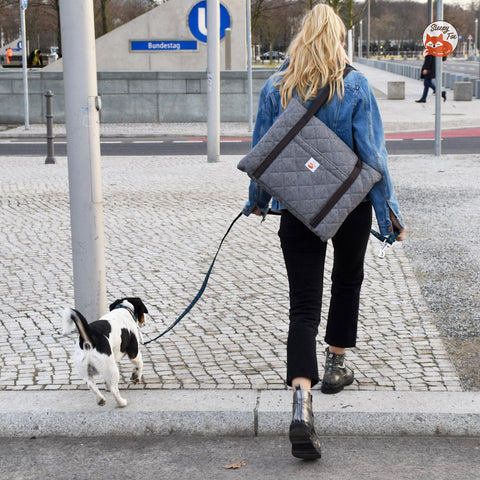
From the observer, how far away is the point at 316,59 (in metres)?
3.52

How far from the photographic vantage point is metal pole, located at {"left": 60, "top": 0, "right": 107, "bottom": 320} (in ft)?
15.9

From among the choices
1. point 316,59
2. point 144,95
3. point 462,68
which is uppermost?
point 462,68

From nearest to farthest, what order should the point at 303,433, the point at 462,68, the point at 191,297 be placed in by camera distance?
the point at 303,433
the point at 191,297
the point at 462,68

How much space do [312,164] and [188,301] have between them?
102 inches

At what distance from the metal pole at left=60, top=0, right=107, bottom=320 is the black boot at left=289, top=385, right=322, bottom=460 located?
6.27ft

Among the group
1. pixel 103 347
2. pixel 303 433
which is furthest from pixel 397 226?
pixel 103 347

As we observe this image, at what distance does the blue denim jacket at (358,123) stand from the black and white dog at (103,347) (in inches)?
37.4

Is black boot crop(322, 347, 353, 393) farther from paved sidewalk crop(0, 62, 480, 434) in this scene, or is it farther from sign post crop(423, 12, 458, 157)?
sign post crop(423, 12, 458, 157)

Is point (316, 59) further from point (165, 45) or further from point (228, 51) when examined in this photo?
point (165, 45)

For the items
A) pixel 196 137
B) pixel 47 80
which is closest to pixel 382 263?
pixel 196 137

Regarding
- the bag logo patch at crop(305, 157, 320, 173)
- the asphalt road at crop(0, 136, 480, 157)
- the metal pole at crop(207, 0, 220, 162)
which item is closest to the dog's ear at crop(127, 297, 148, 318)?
the bag logo patch at crop(305, 157, 320, 173)

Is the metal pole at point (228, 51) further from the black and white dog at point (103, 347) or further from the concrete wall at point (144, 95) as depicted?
the black and white dog at point (103, 347)

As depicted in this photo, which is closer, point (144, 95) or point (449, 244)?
point (449, 244)

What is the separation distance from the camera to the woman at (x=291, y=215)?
3521 mm
